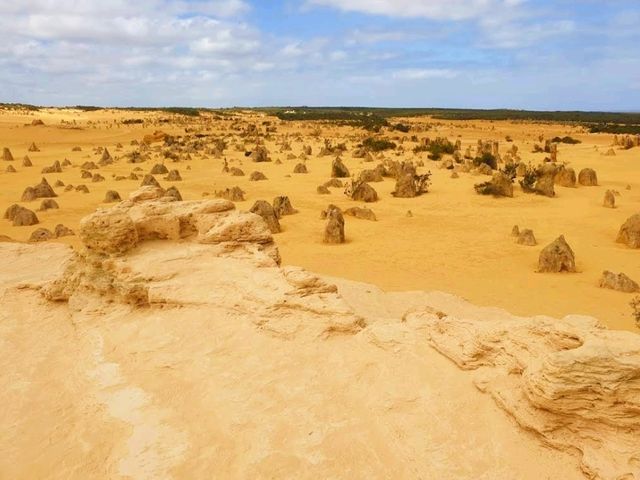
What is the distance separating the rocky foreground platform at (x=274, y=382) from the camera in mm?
3436

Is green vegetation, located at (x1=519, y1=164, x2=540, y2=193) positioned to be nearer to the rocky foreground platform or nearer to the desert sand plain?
the desert sand plain

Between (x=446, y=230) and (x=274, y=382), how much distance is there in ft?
32.5

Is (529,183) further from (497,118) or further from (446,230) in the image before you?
(497,118)

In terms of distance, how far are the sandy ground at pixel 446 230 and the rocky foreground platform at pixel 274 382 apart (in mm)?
4489

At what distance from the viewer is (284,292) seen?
520 centimetres

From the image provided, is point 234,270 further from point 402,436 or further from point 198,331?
point 402,436

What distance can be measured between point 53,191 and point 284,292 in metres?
13.8

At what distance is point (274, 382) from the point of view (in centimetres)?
427

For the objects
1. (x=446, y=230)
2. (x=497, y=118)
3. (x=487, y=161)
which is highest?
(x=497, y=118)

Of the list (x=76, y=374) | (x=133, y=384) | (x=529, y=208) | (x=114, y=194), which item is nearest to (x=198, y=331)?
(x=133, y=384)

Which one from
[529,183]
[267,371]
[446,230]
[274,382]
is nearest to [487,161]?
[529,183]

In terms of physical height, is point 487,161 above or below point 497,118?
below

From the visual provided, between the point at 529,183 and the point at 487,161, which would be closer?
the point at 529,183

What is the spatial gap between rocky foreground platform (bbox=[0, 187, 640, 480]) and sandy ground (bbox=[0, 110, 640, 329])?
4489 millimetres
